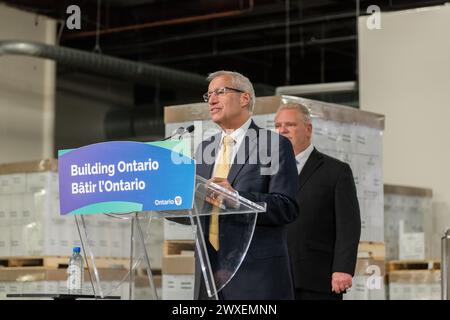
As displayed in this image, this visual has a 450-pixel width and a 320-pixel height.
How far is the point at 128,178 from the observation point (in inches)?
132

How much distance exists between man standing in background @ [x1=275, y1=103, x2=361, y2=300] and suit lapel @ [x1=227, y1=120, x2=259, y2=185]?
0.75 m

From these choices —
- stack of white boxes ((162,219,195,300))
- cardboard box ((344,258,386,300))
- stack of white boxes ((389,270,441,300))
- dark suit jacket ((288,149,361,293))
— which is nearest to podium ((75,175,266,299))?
dark suit jacket ((288,149,361,293))

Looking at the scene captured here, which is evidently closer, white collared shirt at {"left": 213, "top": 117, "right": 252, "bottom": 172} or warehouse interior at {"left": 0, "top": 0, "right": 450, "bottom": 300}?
white collared shirt at {"left": 213, "top": 117, "right": 252, "bottom": 172}

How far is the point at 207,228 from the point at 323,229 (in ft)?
3.33

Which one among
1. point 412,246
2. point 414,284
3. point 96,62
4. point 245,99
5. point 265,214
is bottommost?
point 414,284

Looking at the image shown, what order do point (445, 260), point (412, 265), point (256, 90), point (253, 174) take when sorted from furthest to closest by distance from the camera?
1. point (256, 90)
2. point (412, 265)
3. point (445, 260)
4. point (253, 174)

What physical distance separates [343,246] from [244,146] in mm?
878

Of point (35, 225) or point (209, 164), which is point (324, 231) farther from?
point (35, 225)

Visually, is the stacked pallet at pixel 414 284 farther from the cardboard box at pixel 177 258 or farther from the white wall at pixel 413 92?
the cardboard box at pixel 177 258

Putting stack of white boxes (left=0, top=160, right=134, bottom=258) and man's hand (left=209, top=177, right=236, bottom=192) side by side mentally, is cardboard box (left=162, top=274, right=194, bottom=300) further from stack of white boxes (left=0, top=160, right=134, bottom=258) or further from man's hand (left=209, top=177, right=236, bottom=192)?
man's hand (left=209, top=177, right=236, bottom=192)

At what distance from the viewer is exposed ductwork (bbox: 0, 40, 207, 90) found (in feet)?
29.8

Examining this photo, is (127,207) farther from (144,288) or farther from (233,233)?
(144,288)

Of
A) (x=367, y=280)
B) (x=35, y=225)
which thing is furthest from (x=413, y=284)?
(x=35, y=225)

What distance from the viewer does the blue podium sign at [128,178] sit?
3.28 metres
